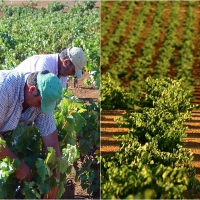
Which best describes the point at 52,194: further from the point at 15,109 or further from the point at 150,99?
the point at 150,99

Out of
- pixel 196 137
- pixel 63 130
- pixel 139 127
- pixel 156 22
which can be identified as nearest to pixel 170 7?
pixel 156 22

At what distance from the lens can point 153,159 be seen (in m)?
3.80

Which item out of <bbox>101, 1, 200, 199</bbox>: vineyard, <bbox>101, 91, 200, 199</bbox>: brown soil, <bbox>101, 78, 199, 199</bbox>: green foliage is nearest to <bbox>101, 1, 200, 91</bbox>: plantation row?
<bbox>101, 1, 200, 199</bbox>: vineyard

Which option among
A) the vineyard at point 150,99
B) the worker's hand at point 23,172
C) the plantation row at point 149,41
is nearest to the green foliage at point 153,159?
the vineyard at point 150,99

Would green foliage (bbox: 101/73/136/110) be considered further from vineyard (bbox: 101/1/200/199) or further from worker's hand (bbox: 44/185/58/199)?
worker's hand (bbox: 44/185/58/199)

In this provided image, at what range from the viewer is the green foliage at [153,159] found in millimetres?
2953

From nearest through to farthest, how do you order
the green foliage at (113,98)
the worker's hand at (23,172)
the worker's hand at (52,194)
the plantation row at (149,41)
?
1. the worker's hand at (23,172)
2. the worker's hand at (52,194)
3. the green foliage at (113,98)
4. the plantation row at (149,41)

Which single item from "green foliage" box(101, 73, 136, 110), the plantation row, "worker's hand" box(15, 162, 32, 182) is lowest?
"worker's hand" box(15, 162, 32, 182)

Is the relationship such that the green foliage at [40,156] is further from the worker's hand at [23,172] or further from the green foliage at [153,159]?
the green foliage at [153,159]

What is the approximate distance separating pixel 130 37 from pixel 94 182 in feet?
30.5

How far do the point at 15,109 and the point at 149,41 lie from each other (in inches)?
403

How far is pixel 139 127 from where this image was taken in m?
4.68

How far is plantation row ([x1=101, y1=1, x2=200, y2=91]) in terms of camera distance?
11430 millimetres

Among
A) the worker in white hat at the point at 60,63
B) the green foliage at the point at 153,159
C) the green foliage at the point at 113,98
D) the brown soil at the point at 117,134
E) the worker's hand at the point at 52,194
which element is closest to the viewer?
the green foliage at the point at 153,159
